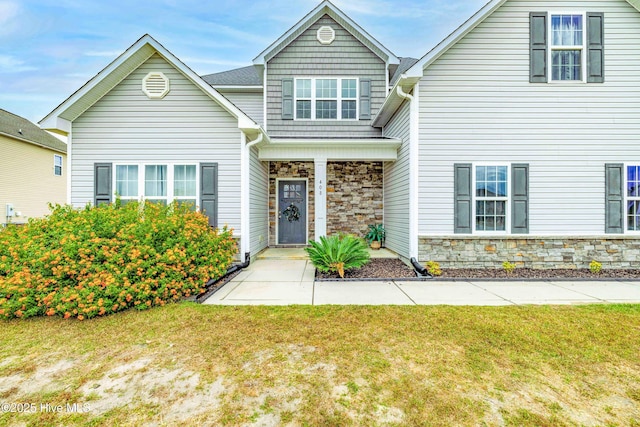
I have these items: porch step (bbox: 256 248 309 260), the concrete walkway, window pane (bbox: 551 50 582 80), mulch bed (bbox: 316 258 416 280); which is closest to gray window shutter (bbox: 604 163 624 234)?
the concrete walkway

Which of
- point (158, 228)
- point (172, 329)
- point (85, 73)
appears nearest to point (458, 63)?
point (158, 228)

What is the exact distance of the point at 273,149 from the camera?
8000 millimetres

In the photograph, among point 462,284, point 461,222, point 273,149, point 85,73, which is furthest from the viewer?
point 85,73

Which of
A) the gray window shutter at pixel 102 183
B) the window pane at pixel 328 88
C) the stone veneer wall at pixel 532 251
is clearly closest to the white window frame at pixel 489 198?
the stone veneer wall at pixel 532 251

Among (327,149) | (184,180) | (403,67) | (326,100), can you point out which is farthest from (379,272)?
(403,67)

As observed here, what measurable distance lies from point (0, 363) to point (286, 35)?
33.2ft

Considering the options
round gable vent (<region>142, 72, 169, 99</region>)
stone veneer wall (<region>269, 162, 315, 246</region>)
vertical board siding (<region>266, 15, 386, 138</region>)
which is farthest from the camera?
stone veneer wall (<region>269, 162, 315, 246</region>)

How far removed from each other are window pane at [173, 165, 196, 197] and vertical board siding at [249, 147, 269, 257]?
1369mm

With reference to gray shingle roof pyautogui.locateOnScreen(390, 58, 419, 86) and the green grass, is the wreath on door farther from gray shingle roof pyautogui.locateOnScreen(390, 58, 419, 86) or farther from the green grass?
the green grass

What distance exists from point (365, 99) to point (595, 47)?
222 inches

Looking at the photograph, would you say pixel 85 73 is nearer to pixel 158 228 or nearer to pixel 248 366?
pixel 158 228

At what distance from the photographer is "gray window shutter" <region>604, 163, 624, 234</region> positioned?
Result: 6402 millimetres

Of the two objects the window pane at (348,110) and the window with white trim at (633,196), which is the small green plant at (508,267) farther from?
the window pane at (348,110)

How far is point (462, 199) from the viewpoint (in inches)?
250
